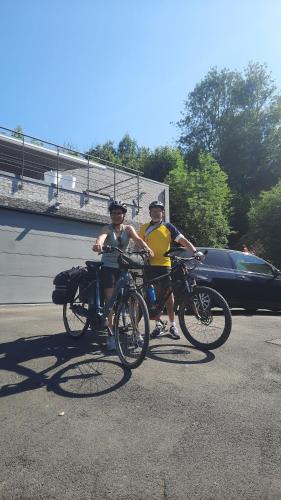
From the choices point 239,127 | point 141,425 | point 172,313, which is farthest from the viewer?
point 239,127

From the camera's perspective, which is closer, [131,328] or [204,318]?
[131,328]

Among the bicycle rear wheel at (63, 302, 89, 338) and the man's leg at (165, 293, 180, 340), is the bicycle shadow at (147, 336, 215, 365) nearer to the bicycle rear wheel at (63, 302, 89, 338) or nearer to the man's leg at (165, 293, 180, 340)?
the man's leg at (165, 293, 180, 340)

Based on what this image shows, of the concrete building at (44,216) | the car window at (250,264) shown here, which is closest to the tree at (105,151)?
the concrete building at (44,216)

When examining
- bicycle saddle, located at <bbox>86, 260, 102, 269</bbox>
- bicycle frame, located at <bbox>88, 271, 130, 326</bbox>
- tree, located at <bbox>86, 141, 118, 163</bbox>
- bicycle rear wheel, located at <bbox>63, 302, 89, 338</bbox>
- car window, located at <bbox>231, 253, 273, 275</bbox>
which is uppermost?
tree, located at <bbox>86, 141, 118, 163</bbox>

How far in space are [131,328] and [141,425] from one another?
1.46 meters

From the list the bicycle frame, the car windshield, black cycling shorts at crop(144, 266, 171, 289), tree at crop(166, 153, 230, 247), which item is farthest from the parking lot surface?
tree at crop(166, 153, 230, 247)

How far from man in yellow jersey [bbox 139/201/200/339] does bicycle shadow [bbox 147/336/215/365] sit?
44cm

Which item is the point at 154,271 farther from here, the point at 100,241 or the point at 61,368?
the point at 61,368

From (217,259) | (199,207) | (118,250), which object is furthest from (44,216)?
(199,207)

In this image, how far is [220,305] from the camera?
493 cm

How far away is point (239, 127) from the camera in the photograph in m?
43.7

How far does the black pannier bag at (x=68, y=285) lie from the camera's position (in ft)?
18.5

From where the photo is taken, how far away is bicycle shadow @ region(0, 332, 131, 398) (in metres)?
3.82

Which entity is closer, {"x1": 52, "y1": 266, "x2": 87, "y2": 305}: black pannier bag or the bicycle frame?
the bicycle frame
